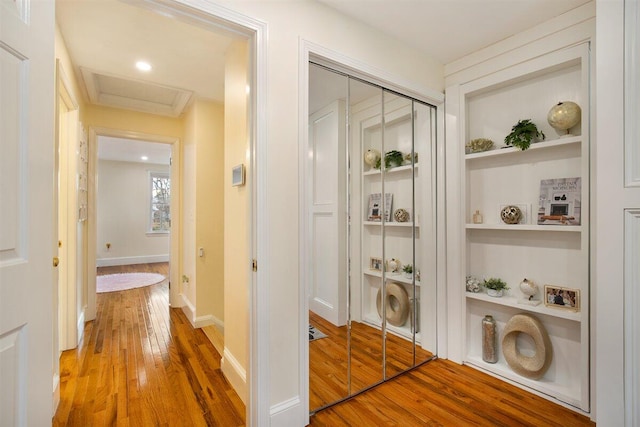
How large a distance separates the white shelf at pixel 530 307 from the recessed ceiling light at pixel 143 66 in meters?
3.28

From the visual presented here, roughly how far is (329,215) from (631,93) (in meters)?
1.57

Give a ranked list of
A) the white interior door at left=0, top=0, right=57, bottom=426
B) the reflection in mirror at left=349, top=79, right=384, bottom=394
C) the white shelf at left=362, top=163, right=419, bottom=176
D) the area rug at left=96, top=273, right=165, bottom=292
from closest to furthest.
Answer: the white interior door at left=0, top=0, right=57, bottom=426, the reflection in mirror at left=349, top=79, right=384, bottom=394, the white shelf at left=362, top=163, right=419, bottom=176, the area rug at left=96, top=273, right=165, bottom=292

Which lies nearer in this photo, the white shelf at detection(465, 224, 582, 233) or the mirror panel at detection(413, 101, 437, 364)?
the white shelf at detection(465, 224, 582, 233)

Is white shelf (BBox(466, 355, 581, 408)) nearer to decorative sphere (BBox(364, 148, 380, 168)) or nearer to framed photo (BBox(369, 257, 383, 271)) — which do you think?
framed photo (BBox(369, 257, 383, 271))

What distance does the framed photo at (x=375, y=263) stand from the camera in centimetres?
213

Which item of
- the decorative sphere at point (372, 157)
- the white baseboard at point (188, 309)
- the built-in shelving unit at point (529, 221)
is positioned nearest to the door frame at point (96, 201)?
the white baseboard at point (188, 309)

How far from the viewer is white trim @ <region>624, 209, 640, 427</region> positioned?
52.0 inches

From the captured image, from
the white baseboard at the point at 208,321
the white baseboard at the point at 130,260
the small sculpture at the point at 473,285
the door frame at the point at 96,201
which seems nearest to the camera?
the small sculpture at the point at 473,285

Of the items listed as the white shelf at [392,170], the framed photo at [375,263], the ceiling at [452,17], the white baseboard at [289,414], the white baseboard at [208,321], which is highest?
the ceiling at [452,17]

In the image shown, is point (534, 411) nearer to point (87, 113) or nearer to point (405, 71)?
point (405, 71)

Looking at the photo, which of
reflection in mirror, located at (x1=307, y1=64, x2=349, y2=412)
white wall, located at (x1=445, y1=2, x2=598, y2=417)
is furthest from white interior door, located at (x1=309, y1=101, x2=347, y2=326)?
white wall, located at (x1=445, y1=2, x2=598, y2=417)

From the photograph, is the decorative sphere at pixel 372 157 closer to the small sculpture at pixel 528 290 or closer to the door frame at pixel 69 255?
the small sculpture at pixel 528 290

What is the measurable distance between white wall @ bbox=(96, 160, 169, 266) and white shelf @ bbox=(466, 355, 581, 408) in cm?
740

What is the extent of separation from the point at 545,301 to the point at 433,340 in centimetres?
88
